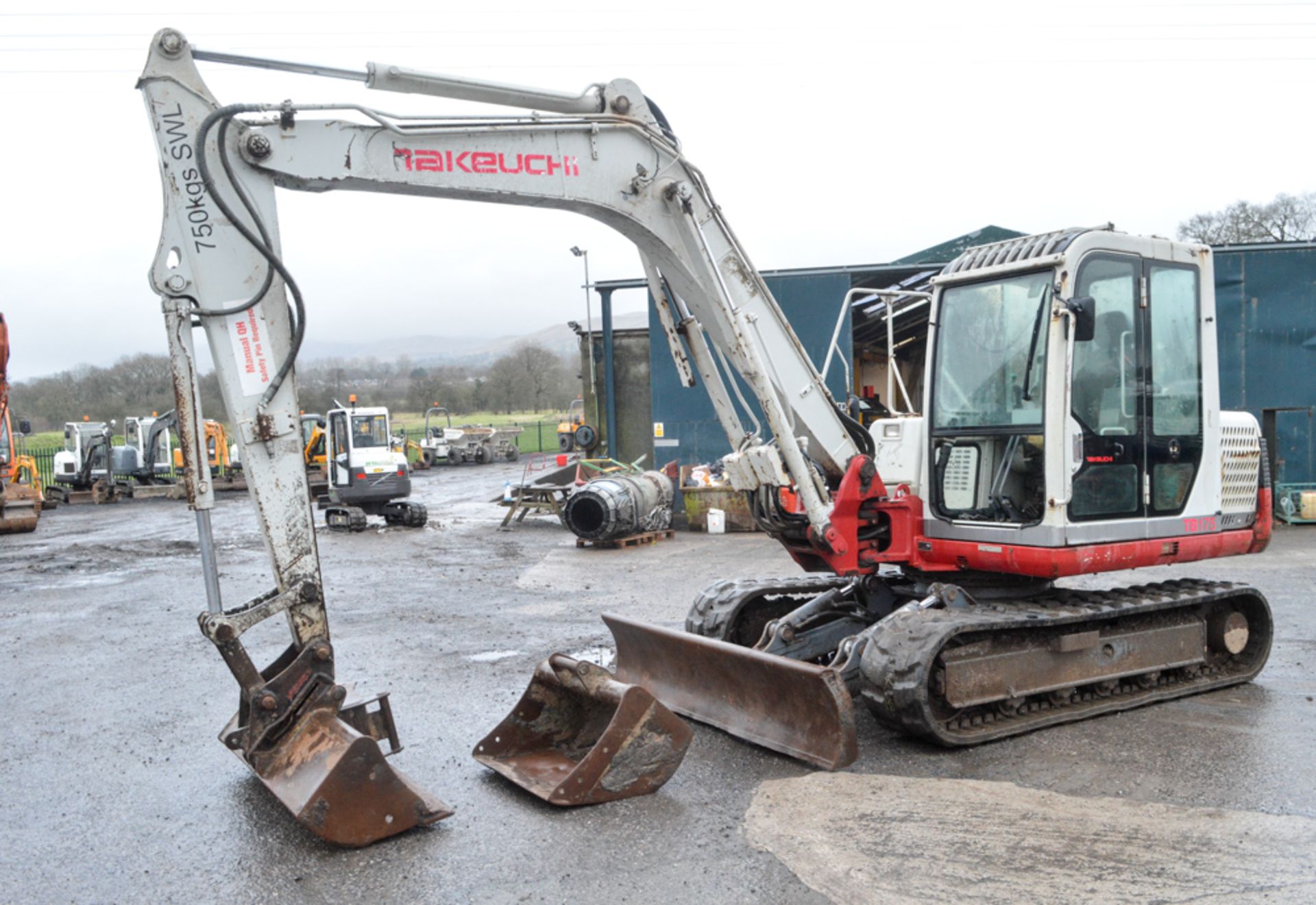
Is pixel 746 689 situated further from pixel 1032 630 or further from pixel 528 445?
pixel 528 445

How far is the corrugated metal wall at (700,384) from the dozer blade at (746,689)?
36.8 ft

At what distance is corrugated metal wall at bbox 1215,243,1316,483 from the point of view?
53.6 feet

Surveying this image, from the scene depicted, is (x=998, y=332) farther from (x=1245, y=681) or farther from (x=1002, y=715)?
(x=1245, y=681)

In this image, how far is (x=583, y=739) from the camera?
5.77 meters

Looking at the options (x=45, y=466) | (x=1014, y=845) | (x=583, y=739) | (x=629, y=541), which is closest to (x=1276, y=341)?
(x=629, y=541)

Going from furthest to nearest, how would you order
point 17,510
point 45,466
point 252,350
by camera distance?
point 45,466 < point 17,510 < point 252,350

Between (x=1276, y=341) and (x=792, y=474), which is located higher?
(x=1276, y=341)

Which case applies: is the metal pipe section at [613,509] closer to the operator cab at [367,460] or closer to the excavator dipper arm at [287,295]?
the operator cab at [367,460]

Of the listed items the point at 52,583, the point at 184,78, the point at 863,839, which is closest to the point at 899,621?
the point at 863,839

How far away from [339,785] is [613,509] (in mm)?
10826

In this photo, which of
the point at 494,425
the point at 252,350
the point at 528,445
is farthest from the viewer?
the point at 528,445

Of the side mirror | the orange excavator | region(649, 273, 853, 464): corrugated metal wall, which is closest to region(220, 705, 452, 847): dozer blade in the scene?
the side mirror

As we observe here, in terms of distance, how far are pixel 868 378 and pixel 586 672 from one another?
51.7 feet

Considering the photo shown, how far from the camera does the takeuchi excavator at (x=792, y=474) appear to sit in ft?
→ 16.1
